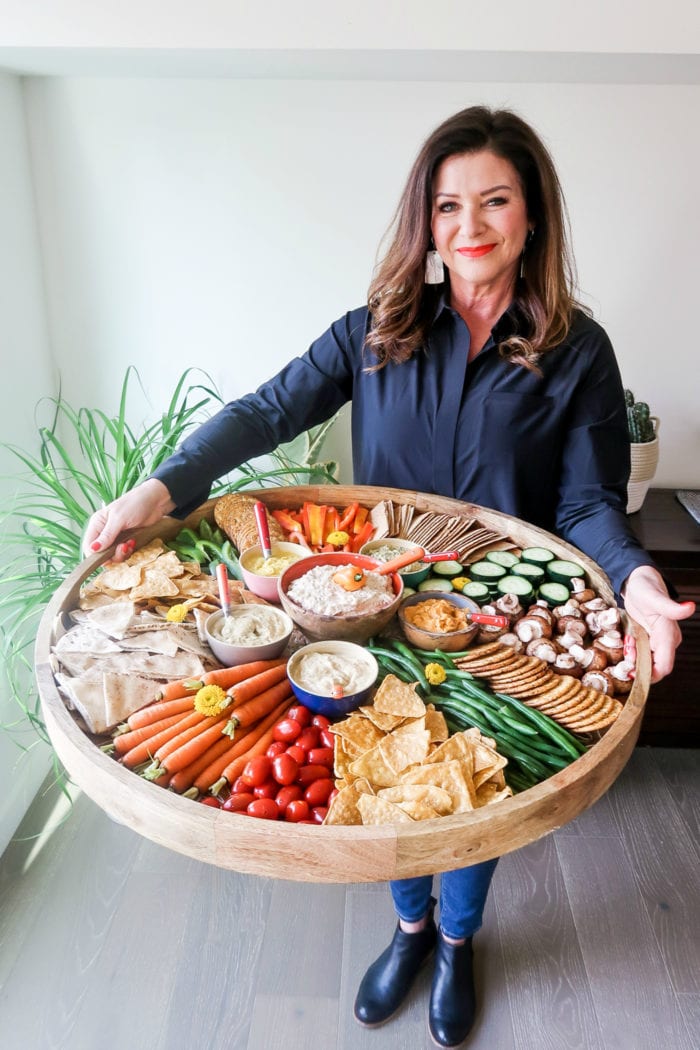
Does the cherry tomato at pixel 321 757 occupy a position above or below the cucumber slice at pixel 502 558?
below

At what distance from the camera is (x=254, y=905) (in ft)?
6.83

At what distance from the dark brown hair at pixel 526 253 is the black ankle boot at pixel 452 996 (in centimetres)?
148

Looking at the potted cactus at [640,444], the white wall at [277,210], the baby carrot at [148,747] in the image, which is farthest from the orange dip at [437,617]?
the white wall at [277,210]

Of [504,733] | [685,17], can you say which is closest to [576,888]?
[504,733]

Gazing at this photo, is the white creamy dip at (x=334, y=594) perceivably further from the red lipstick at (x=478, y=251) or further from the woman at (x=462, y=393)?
the red lipstick at (x=478, y=251)

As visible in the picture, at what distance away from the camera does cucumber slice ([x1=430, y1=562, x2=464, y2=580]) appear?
166 centimetres

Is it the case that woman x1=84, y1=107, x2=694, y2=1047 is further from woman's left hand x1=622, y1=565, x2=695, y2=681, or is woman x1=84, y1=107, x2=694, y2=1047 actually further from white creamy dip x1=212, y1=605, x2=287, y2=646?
white creamy dip x1=212, y1=605, x2=287, y2=646

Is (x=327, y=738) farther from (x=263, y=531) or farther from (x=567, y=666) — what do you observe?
(x=263, y=531)

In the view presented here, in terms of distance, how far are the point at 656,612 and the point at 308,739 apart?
27.3 inches

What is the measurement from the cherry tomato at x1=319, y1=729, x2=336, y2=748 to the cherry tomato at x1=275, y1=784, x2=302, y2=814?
0.33 feet

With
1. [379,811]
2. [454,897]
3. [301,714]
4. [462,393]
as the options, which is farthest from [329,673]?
[462,393]

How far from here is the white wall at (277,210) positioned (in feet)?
8.12

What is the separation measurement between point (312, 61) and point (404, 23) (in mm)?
303

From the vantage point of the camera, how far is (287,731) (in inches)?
48.5
